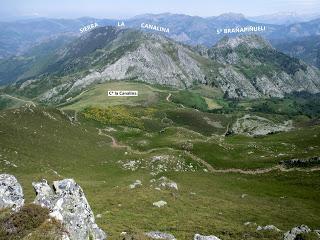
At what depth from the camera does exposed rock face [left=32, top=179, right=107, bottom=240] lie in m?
33.5

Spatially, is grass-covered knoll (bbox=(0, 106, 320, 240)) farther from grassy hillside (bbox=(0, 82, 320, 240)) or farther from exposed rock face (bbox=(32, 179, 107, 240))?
exposed rock face (bbox=(32, 179, 107, 240))

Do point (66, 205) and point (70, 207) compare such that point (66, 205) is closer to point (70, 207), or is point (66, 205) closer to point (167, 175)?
point (70, 207)

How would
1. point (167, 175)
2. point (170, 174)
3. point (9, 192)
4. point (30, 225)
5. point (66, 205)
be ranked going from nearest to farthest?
point (30, 225), point (66, 205), point (9, 192), point (167, 175), point (170, 174)

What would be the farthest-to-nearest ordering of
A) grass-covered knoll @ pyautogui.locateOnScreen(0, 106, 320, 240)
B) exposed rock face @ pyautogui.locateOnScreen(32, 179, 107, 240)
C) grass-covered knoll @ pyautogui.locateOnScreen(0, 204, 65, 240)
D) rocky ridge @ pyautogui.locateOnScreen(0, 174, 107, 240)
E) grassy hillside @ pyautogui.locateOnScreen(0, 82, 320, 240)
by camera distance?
grassy hillside @ pyautogui.locateOnScreen(0, 82, 320, 240) < grass-covered knoll @ pyautogui.locateOnScreen(0, 106, 320, 240) < exposed rock face @ pyautogui.locateOnScreen(32, 179, 107, 240) < rocky ridge @ pyautogui.locateOnScreen(0, 174, 107, 240) < grass-covered knoll @ pyautogui.locateOnScreen(0, 204, 65, 240)

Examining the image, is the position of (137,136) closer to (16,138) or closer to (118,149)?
(118,149)

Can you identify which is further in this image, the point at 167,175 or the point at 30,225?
the point at 167,175

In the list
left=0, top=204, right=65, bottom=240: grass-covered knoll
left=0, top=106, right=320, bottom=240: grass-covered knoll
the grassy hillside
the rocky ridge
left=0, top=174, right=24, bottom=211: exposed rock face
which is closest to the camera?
left=0, top=204, right=65, bottom=240: grass-covered knoll

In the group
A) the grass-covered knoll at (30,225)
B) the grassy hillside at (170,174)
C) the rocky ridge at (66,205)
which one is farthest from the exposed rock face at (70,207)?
the grassy hillside at (170,174)

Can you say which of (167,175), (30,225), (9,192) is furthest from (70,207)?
(167,175)

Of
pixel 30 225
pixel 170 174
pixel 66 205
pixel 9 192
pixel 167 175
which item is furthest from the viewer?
pixel 170 174

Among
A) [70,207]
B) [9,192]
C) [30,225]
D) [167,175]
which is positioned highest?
[30,225]

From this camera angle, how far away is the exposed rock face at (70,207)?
3347 cm

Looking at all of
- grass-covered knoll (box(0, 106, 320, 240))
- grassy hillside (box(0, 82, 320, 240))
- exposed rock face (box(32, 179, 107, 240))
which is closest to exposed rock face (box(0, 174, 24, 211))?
exposed rock face (box(32, 179, 107, 240))

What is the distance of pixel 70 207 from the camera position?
35562 mm
